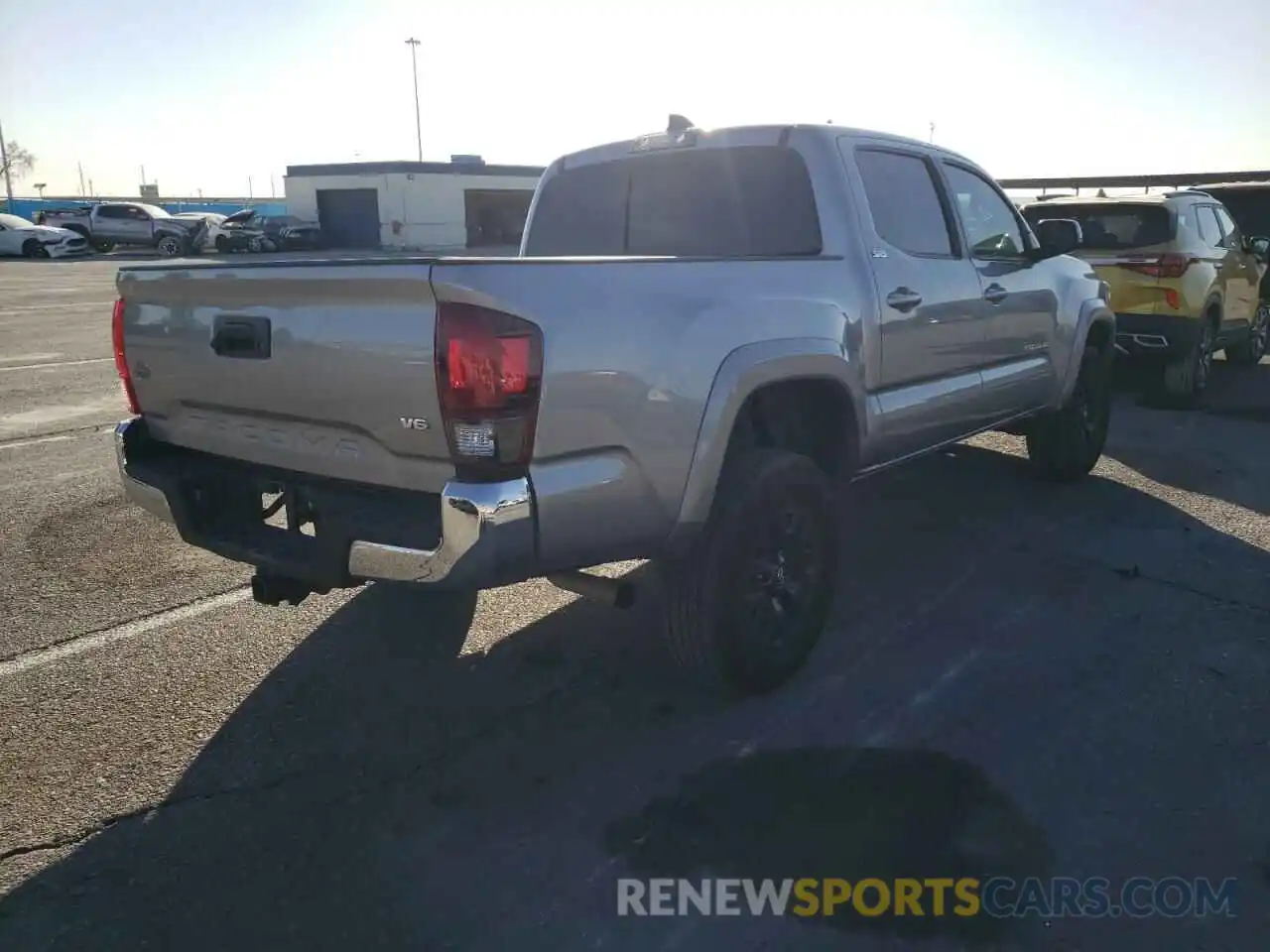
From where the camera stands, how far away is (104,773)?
3154mm

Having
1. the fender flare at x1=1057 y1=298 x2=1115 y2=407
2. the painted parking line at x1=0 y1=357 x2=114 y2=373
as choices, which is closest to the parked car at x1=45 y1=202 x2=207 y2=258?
the painted parking line at x1=0 y1=357 x2=114 y2=373

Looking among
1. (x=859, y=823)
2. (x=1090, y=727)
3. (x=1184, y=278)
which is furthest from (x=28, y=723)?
(x=1184, y=278)

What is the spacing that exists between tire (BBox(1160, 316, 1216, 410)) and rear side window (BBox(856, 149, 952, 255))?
17.5ft

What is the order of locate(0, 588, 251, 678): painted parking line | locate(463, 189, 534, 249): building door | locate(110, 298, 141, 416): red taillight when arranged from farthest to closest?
locate(463, 189, 534, 249): building door
locate(0, 588, 251, 678): painted parking line
locate(110, 298, 141, 416): red taillight

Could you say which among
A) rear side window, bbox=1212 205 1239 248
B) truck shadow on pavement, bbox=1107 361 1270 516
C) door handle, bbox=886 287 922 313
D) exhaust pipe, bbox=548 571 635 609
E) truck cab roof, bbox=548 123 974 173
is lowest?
truck shadow on pavement, bbox=1107 361 1270 516

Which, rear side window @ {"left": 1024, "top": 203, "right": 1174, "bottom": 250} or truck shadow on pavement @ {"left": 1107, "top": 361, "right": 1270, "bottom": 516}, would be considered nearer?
truck shadow on pavement @ {"left": 1107, "top": 361, "right": 1270, "bottom": 516}

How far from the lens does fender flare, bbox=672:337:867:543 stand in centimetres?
316

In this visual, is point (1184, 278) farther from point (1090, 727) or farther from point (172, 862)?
point (172, 862)

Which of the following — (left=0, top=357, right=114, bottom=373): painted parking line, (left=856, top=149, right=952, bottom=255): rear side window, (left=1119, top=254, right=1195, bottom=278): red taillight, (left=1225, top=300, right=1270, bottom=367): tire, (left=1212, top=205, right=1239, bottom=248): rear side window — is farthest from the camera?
(left=1225, top=300, right=1270, bottom=367): tire

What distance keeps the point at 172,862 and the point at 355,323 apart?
61.9 inches

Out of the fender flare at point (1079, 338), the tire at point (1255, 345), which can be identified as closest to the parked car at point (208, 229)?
the tire at point (1255, 345)

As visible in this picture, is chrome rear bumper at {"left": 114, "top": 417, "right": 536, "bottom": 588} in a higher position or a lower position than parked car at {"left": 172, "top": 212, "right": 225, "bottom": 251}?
lower

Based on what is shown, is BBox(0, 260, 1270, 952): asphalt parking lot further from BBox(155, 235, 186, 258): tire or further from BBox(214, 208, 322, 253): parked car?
BBox(155, 235, 186, 258): tire

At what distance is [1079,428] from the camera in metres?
6.31
